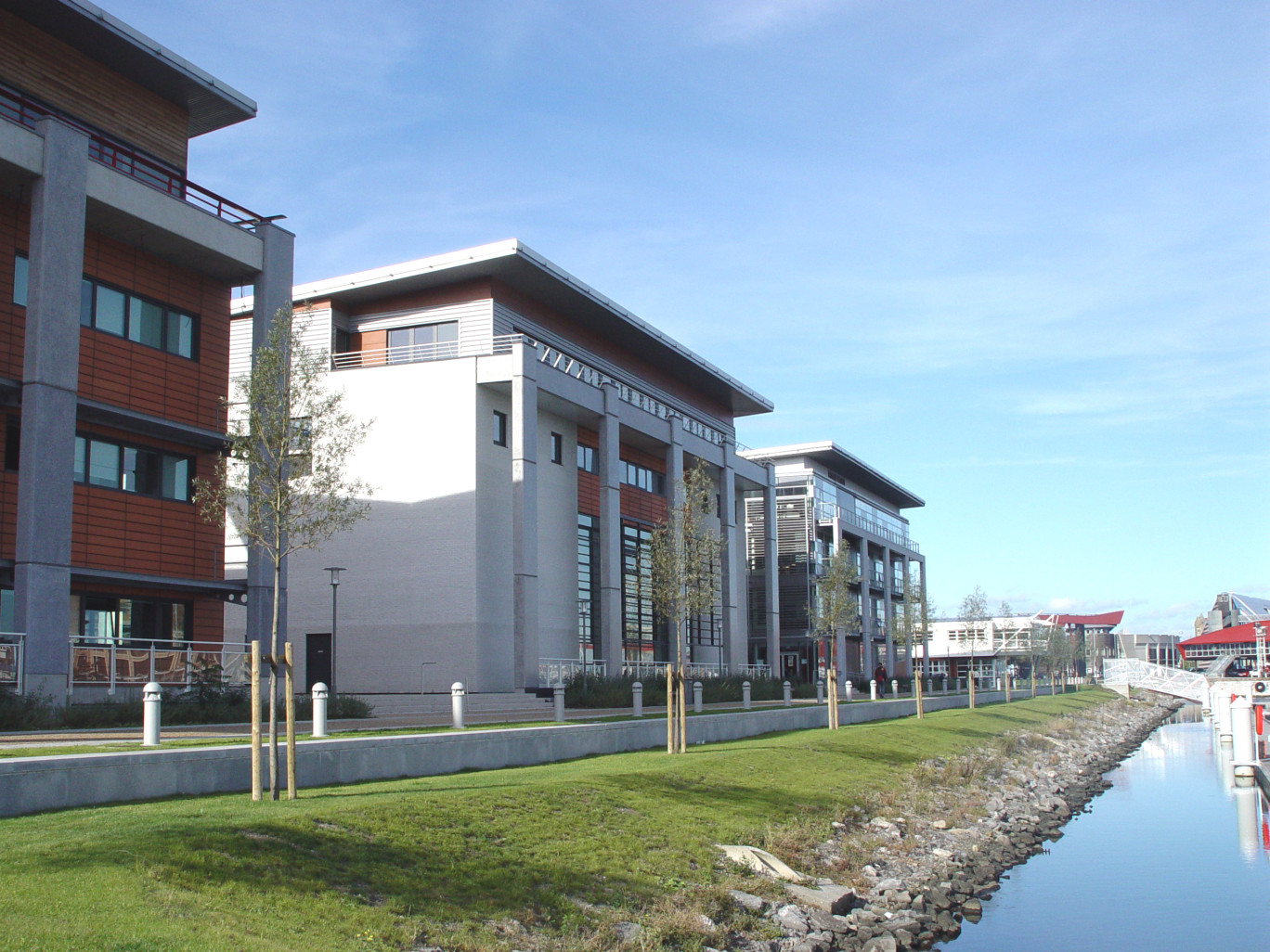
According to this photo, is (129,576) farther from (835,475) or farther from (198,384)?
(835,475)

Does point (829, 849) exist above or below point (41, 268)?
below

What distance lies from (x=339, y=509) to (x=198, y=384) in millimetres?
12698

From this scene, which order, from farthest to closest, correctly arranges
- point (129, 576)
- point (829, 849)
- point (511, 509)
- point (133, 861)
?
point (511, 509)
point (129, 576)
point (829, 849)
point (133, 861)

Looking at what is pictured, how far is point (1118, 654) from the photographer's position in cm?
18300

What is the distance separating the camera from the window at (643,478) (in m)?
48.8

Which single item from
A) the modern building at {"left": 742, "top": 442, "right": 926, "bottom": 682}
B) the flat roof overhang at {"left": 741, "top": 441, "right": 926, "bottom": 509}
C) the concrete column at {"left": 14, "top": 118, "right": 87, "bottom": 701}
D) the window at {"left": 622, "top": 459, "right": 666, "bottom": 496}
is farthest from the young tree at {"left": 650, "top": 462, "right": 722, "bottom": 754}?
the flat roof overhang at {"left": 741, "top": 441, "right": 926, "bottom": 509}

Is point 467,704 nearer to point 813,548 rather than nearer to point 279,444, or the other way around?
point 279,444

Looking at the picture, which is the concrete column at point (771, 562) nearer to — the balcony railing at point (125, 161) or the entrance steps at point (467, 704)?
the entrance steps at point (467, 704)

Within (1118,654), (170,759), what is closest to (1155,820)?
(170,759)

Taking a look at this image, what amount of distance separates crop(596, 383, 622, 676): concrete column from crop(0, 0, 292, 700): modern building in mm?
16336

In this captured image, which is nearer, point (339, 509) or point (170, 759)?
point (170, 759)

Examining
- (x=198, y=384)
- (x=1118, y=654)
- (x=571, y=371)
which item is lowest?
(x=1118, y=654)

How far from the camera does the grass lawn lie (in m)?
8.31

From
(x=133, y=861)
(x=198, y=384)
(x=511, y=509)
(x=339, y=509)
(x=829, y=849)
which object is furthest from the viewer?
(x=511, y=509)
